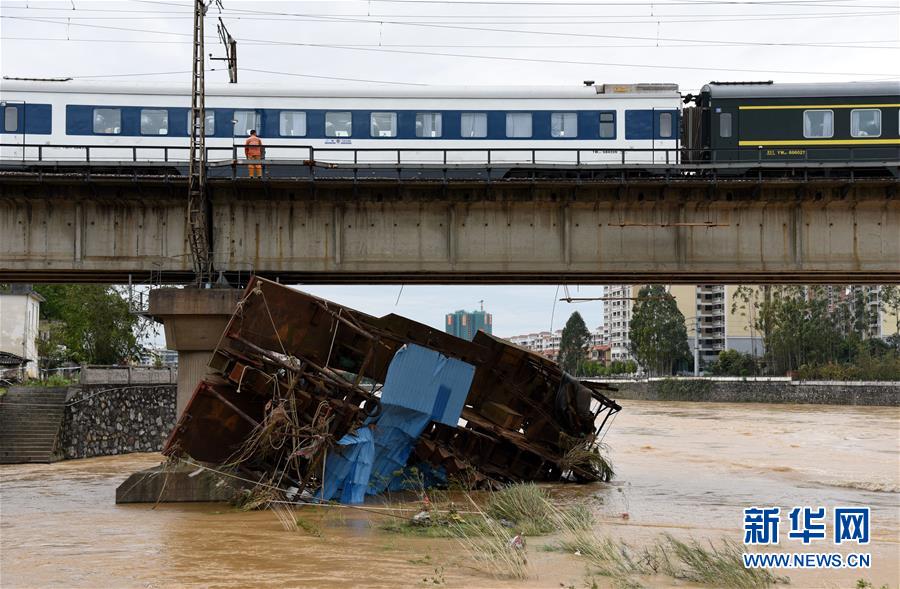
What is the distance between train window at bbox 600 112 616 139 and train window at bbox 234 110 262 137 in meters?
10.5

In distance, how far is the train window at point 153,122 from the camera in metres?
28.7

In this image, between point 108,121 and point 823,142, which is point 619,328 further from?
point 108,121

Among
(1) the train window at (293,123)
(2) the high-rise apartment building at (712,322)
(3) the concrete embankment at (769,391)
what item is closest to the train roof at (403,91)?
(1) the train window at (293,123)

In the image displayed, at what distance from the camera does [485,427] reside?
22250mm

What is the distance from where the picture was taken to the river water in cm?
1324

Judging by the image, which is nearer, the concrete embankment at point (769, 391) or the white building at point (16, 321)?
the white building at point (16, 321)

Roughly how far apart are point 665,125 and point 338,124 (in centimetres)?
Answer: 1003

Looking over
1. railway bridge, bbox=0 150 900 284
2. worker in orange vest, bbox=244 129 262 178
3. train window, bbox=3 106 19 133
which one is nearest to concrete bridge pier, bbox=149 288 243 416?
railway bridge, bbox=0 150 900 284

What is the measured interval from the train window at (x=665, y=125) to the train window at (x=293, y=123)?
10.9 metres

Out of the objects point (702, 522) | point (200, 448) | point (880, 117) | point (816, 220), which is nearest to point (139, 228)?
point (200, 448)

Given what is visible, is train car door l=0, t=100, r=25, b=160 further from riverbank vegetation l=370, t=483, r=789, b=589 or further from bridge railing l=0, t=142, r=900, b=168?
riverbank vegetation l=370, t=483, r=789, b=589

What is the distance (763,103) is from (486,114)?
8295 mm

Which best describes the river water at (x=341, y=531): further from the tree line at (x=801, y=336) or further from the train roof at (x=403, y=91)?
the tree line at (x=801, y=336)

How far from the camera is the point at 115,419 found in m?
35.1
